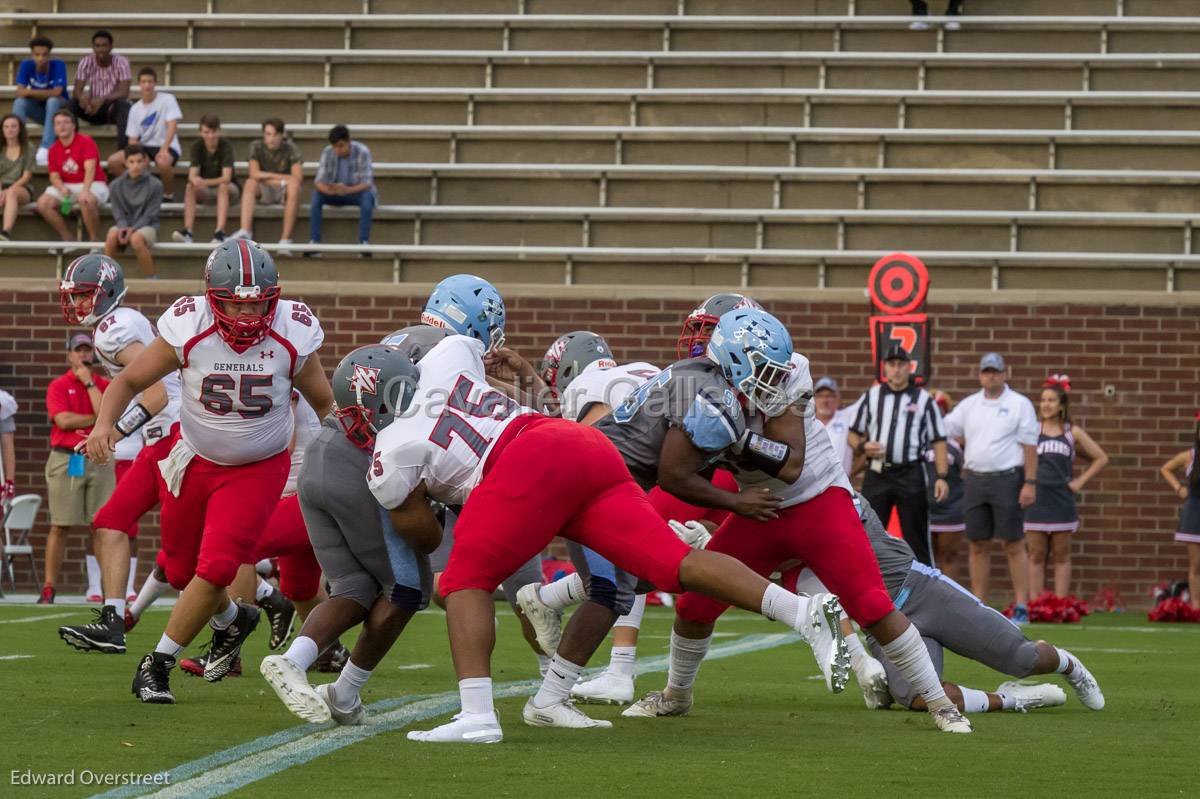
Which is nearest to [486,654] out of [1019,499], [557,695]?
[557,695]

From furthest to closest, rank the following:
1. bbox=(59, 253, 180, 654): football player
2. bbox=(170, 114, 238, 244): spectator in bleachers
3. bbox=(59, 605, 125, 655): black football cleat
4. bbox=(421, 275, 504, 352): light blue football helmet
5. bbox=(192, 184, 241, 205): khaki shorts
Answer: bbox=(192, 184, 241, 205): khaki shorts < bbox=(170, 114, 238, 244): spectator in bleachers < bbox=(59, 605, 125, 655): black football cleat < bbox=(59, 253, 180, 654): football player < bbox=(421, 275, 504, 352): light blue football helmet

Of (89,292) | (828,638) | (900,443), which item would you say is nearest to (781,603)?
(828,638)

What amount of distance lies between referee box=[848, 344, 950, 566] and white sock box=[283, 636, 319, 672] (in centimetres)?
674

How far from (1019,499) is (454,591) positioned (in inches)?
→ 334

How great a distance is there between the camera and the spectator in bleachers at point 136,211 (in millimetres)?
15617

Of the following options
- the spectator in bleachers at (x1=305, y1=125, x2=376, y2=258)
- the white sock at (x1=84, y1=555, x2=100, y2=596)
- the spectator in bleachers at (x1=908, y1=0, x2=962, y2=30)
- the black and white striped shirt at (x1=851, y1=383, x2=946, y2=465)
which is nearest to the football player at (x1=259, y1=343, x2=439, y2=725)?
the black and white striped shirt at (x1=851, y1=383, x2=946, y2=465)

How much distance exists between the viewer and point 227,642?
7.38 metres

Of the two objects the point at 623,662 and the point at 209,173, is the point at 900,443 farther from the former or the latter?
the point at 209,173

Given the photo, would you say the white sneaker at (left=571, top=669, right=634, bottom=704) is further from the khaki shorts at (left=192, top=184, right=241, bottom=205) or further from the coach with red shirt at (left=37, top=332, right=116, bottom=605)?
the khaki shorts at (left=192, top=184, right=241, bottom=205)

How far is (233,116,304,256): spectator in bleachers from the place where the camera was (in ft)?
51.9

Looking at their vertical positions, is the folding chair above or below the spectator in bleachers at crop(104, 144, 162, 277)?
below

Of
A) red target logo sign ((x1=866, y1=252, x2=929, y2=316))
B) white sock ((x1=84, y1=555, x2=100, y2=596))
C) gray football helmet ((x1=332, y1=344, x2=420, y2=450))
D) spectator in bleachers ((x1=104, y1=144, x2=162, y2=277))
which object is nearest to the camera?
gray football helmet ((x1=332, y1=344, x2=420, y2=450))

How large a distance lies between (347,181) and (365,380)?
10.6 m

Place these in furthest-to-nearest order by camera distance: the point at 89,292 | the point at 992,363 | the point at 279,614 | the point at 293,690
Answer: the point at 992,363, the point at 279,614, the point at 89,292, the point at 293,690
